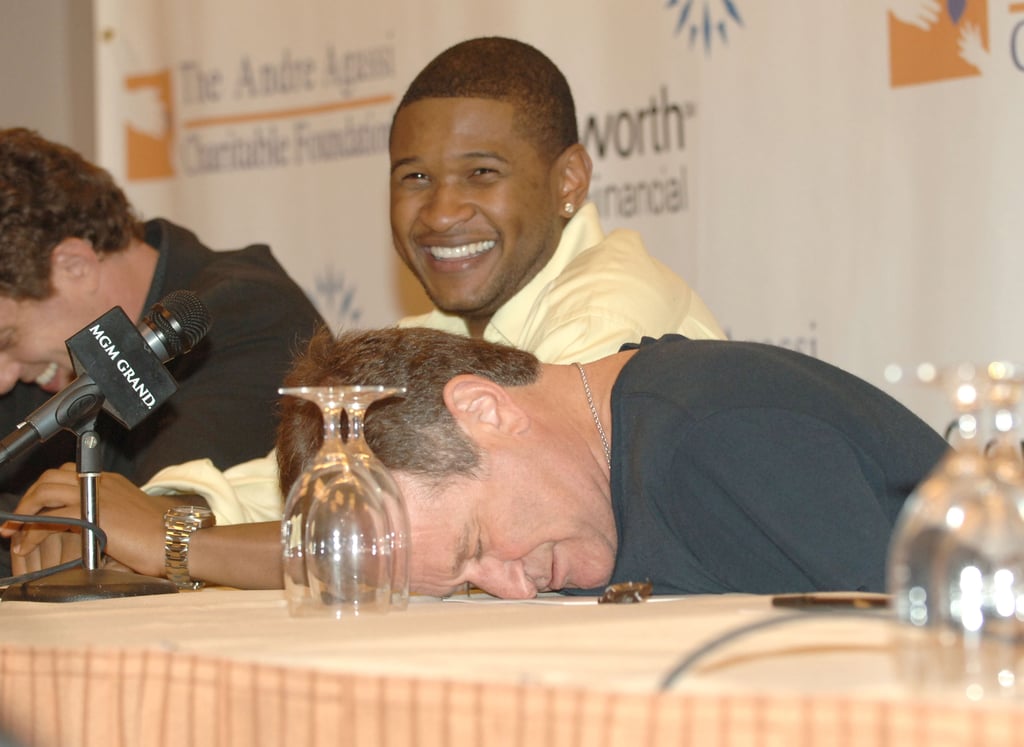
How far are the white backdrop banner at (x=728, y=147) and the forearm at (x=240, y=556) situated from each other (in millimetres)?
1556

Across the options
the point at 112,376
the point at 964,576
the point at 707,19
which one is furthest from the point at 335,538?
the point at 707,19

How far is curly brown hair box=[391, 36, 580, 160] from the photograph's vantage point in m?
2.80

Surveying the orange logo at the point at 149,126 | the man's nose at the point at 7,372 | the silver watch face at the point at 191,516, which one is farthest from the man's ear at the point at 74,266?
the orange logo at the point at 149,126

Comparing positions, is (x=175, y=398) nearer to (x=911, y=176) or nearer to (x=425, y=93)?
(x=425, y=93)

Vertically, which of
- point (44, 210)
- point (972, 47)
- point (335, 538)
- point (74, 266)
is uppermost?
point (972, 47)

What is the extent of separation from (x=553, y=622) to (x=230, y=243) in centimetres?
343

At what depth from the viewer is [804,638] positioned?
3.36 ft

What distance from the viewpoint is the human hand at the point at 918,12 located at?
3.11 meters

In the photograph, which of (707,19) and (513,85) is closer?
(513,85)

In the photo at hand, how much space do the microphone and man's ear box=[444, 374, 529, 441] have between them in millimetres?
435

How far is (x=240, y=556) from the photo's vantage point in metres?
2.08

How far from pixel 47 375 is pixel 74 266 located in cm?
25

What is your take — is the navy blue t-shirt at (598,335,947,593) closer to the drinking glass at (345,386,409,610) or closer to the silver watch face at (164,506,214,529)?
the drinking glass at (345,386,409,610)

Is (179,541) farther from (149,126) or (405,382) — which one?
(149,126)
